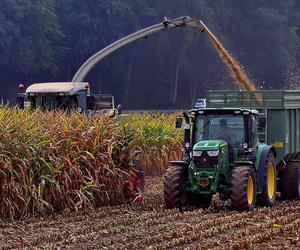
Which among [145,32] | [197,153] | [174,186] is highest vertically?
[145,32]

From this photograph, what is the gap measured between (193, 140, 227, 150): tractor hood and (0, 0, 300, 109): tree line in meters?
33.1

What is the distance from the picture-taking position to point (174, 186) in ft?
43.1

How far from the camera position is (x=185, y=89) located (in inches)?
2343

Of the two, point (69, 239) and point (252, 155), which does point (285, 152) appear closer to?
point (252, 155)

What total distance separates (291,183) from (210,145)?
2.71 meters

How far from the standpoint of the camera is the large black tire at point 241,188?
12719 mm

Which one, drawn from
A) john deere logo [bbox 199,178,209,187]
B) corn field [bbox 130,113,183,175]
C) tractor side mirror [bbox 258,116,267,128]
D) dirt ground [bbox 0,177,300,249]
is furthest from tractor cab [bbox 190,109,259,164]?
corn field [bbox 130,113,183,175]

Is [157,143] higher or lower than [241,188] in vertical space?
higher

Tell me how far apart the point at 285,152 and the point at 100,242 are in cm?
610

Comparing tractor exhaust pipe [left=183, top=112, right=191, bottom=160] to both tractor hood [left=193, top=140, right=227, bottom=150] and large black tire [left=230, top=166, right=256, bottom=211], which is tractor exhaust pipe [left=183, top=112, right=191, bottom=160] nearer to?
tractor hood [left=193, top=140, right=227, bottom=150]

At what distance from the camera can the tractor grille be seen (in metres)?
13.0

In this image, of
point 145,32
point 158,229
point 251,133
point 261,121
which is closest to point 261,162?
point 251,133

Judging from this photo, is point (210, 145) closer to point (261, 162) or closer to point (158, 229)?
point (261, 162)

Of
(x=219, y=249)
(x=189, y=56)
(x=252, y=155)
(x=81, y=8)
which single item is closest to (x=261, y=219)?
(x=252, y=155)
